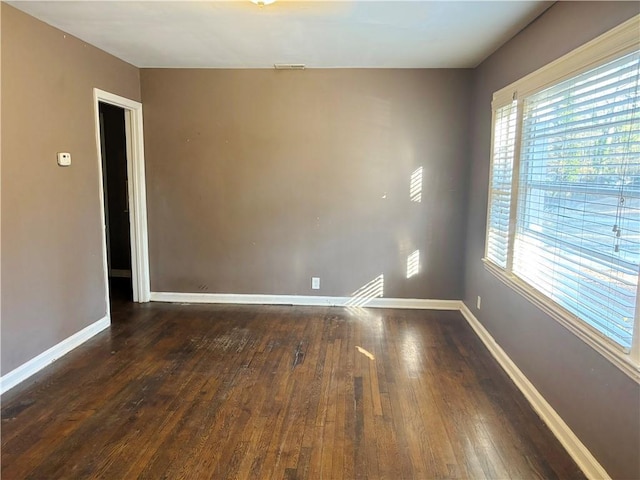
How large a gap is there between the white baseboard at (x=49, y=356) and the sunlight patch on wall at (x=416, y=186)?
3.24 metres

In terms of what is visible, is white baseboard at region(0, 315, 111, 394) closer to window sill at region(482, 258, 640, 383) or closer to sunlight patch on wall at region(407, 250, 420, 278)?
sunlight patch on wall at region(407, 250, 420, 278)

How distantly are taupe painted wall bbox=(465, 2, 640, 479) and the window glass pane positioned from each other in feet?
0.63

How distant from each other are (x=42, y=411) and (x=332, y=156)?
127 inches

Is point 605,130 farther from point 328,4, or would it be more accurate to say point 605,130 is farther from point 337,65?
point 337,65

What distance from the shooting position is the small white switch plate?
316 cm

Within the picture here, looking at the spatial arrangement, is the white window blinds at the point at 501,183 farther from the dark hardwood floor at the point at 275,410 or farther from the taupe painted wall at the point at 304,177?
the dark hardwood floor at the point at 275,410

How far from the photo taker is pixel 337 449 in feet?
7.16


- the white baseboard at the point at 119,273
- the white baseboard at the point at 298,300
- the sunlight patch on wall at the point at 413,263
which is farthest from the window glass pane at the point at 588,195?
the white baseboard at the point at 119,273

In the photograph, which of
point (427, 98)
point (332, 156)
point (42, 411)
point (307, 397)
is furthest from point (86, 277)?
point (427, 98)

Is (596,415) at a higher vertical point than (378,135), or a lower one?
lower

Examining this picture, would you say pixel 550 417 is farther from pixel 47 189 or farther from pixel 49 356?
pixel 47 189

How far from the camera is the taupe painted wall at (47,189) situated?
2.72m

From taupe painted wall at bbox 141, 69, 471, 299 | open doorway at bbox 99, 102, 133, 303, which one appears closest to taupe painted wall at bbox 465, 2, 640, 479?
taupe painted wall at bbox 141, 69, 471, 299

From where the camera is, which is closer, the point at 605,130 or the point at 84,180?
the point at 605,130
